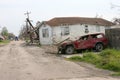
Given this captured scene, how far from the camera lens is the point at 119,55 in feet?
68.6

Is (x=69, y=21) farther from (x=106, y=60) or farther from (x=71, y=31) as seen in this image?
(x=106, y=60)

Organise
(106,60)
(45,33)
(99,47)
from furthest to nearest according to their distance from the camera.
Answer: (45,33), (99,47), (106,60)

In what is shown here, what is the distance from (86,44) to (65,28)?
19282 mm

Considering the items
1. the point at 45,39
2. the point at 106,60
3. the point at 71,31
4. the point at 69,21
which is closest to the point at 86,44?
the point at 106,60

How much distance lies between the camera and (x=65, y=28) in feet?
156

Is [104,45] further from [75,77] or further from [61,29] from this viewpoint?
[61,29]

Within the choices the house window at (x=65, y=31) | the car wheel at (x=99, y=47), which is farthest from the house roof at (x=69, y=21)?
the car wheel at (x=99, y=47)

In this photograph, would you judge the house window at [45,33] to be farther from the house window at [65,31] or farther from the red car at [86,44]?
the red car at [86,44]

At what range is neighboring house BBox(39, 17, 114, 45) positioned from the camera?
155 ft

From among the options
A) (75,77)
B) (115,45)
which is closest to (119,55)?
(115,45)

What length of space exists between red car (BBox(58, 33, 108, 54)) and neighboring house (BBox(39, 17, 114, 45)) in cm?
1755

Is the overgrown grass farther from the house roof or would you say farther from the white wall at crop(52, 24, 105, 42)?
the house roof

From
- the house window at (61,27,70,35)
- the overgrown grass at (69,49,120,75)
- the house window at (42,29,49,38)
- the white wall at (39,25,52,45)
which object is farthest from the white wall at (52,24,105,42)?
the overgrown grass at (69,49,120,75)

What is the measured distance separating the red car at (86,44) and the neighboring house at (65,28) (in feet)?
57.6
